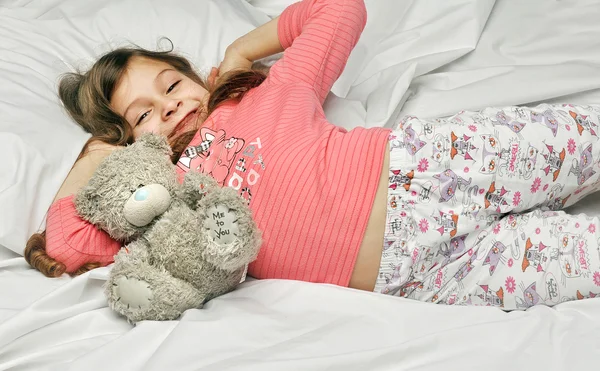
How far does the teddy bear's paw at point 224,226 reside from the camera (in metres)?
0.78

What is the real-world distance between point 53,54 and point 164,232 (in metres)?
0.67

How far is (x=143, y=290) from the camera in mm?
822

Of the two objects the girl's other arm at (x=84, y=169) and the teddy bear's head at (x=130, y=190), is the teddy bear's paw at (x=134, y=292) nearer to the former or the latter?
the teddy bear's head at (x=130, y=190)

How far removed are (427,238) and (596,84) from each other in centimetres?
54

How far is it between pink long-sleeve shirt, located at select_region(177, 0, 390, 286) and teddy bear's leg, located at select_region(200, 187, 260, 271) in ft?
0.48

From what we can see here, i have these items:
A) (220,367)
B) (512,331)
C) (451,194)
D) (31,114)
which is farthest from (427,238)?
(31,114)

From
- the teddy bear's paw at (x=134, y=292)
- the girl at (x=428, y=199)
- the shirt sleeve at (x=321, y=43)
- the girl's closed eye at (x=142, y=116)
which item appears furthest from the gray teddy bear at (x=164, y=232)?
the shirt sleeve at (x=321, y=43)

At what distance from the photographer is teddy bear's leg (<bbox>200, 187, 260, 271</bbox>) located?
78 cm

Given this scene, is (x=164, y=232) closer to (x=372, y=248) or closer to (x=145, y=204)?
(x=145, y=204)

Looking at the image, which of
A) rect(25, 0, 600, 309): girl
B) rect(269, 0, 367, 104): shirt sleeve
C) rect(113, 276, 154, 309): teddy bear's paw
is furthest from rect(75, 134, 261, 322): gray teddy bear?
rect(269, 0, 367, 104): shirt sleeve

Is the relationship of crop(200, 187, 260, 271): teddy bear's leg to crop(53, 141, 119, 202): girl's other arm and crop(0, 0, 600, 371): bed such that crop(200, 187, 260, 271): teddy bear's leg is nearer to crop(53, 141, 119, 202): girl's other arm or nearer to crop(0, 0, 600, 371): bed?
crop(0, 0, 600, 371): bed

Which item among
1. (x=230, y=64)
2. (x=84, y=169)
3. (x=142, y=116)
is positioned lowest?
(x=84, y=169)

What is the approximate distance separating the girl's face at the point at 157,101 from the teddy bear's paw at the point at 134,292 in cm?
38

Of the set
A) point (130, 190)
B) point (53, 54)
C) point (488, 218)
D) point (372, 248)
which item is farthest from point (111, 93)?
point (488, 218)
